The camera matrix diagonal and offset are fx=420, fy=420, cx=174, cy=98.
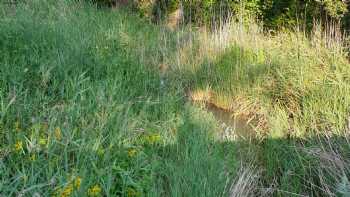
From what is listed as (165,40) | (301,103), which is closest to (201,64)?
(165,40)

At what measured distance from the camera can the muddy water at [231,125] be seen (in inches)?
158

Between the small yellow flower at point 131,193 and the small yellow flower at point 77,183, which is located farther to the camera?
the small yellow flower at point 131,193

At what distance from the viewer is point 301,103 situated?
4.61 m

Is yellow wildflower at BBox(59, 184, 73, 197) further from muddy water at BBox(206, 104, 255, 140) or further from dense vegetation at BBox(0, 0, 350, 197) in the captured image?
muddy water at BBox(206, 104, 255, 140)

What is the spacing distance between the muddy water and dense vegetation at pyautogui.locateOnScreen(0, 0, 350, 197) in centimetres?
5

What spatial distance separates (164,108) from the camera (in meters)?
3.91

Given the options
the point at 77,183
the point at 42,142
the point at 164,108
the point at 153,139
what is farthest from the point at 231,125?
the point at 77,183

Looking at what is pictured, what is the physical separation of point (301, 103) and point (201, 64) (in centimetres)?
156

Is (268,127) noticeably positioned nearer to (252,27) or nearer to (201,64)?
(201,64)

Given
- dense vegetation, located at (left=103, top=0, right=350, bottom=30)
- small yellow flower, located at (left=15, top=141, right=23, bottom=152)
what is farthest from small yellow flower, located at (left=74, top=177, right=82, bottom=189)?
dense vegetation, located at (left=103, top=0, right=350, bottom=30)

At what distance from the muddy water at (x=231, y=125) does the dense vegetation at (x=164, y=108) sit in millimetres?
51

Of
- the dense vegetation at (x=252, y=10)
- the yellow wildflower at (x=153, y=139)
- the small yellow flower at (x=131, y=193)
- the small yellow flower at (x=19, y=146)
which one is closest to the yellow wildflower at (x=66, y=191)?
the small yellow flower at (x=131, y=193)

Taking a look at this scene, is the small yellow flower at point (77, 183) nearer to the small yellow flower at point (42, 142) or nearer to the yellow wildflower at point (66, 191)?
the yellow wildflower at point (66, 191)

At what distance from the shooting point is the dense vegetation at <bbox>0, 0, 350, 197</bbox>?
266 cm
